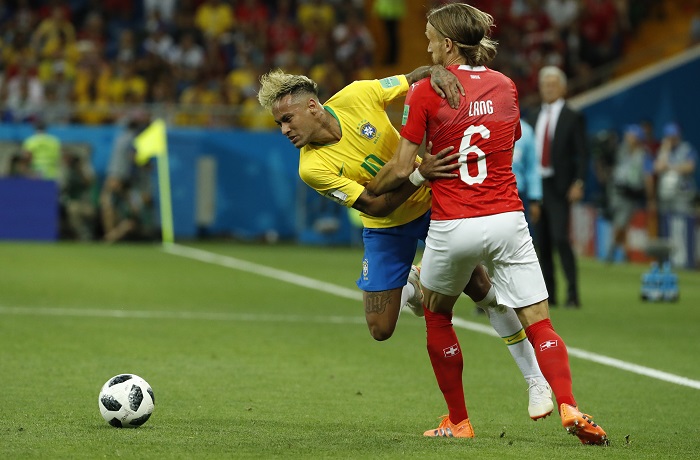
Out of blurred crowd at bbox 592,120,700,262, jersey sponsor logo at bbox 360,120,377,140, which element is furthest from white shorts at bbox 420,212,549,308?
blurred crowd at bbox 592,120,700,262

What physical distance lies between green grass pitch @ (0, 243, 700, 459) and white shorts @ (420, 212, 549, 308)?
29.3 inches

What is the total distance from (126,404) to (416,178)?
1.83 m

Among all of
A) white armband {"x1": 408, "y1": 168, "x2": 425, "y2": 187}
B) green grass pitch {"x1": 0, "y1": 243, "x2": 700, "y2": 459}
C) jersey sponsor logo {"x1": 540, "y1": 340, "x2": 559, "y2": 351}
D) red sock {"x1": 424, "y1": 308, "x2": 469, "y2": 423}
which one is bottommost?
green grass pitch {"x1": 0, "y1": 243, "x2": 700, "y2": 459}

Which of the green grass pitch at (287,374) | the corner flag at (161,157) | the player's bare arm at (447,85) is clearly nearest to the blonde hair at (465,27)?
the player's bare arm at (447,85)

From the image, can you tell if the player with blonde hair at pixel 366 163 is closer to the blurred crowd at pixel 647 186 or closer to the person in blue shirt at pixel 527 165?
the person in blue shirt at pixel 527 165

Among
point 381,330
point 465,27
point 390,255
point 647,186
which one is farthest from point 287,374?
point 647,186

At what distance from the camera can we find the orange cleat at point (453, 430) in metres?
6.50

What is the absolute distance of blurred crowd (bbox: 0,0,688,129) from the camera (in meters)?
25.2

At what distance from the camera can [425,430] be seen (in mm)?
6734

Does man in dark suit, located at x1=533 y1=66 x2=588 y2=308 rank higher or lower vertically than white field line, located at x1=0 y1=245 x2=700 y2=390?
higher

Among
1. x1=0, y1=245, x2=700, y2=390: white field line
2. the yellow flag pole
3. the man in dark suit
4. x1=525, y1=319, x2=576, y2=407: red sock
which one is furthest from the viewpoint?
the yellow flag pole

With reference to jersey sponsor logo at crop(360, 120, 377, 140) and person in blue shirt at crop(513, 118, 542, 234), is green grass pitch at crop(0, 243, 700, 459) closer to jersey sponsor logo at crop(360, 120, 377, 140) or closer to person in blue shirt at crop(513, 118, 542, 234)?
person in blue shirt at crop(513, 118, 542, 234)

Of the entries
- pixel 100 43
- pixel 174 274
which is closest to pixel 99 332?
pixel 174 274

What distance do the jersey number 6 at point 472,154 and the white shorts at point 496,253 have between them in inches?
7.9
